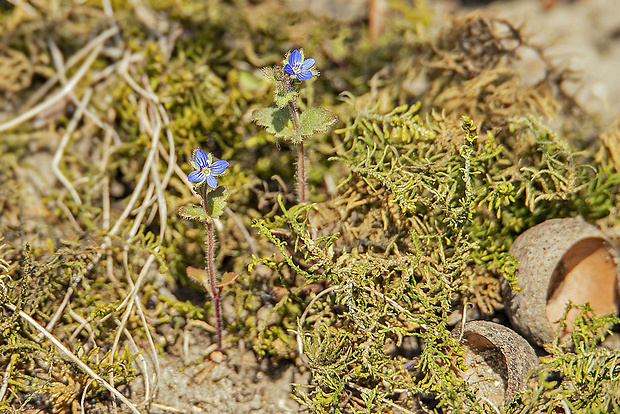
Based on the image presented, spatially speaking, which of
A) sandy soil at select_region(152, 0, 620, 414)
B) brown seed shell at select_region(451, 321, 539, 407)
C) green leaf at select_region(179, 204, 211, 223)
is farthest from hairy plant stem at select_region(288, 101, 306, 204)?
brown seed shell at select_region(451, 321, 539, 407)

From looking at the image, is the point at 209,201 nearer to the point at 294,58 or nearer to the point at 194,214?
the point at 194,214

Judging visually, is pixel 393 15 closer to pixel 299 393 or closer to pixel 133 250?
pixel 133 250

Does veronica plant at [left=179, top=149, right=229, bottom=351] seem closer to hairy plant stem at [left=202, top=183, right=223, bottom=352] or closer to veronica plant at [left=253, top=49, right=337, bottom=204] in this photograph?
hairy plant stem at [left=202, top=183, right=223, bottom=352]

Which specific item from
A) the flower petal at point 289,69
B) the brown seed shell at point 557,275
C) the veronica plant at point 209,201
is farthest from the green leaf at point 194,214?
the brown seed shell at point 557,275

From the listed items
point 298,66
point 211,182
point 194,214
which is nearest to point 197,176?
point 211,182

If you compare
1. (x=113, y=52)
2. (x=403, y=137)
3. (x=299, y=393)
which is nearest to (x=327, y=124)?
(x=403, y=137)
